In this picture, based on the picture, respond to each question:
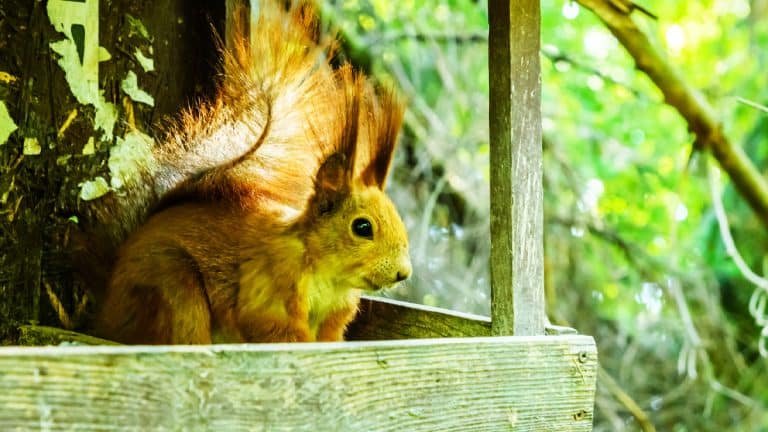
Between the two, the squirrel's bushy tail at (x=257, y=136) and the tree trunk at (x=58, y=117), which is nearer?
the squirrel's bushy tail at (x=257, y=136)

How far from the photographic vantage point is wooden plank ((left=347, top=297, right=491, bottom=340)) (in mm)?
1540

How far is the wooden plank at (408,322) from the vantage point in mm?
1540

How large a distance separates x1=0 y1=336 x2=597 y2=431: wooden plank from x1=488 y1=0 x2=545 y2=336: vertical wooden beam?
4.2 inches

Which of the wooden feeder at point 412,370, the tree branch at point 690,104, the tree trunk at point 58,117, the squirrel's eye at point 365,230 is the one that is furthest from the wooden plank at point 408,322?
the tree branch at point 690,104

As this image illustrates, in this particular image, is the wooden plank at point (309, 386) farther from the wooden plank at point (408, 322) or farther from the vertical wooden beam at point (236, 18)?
the vertical wooden beam at point (236, 18)

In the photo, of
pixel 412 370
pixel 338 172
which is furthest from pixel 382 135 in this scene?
pixel 412 370

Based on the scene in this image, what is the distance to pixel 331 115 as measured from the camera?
158 cm

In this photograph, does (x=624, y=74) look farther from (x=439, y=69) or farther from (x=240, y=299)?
(x=240, y=299)

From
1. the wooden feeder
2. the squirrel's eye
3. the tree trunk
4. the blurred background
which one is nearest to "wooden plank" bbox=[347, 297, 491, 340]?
the wooden feeder

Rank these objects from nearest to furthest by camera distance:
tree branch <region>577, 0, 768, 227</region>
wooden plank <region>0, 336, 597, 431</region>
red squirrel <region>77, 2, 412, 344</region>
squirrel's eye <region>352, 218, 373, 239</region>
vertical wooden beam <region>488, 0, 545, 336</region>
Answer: wooden plank <region>0, 336, 597, 431</region>
vertical wooden beam <region>488, 0, 545, 336</region>
red squirrel <region>77, 2, 412, 344</region>
squirrel's eye <region>352, 218, 373, 239</region>
tree branch <region>577, 0, 768, 227</region>

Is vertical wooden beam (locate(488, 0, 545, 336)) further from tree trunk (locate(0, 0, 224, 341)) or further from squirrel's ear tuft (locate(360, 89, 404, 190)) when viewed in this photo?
tree trunk (locate(0, 0, 224, 341))

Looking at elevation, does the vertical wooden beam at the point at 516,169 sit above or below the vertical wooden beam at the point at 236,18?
below

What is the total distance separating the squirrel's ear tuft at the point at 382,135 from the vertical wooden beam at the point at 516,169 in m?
0.20

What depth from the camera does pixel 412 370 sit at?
3.84 ft
